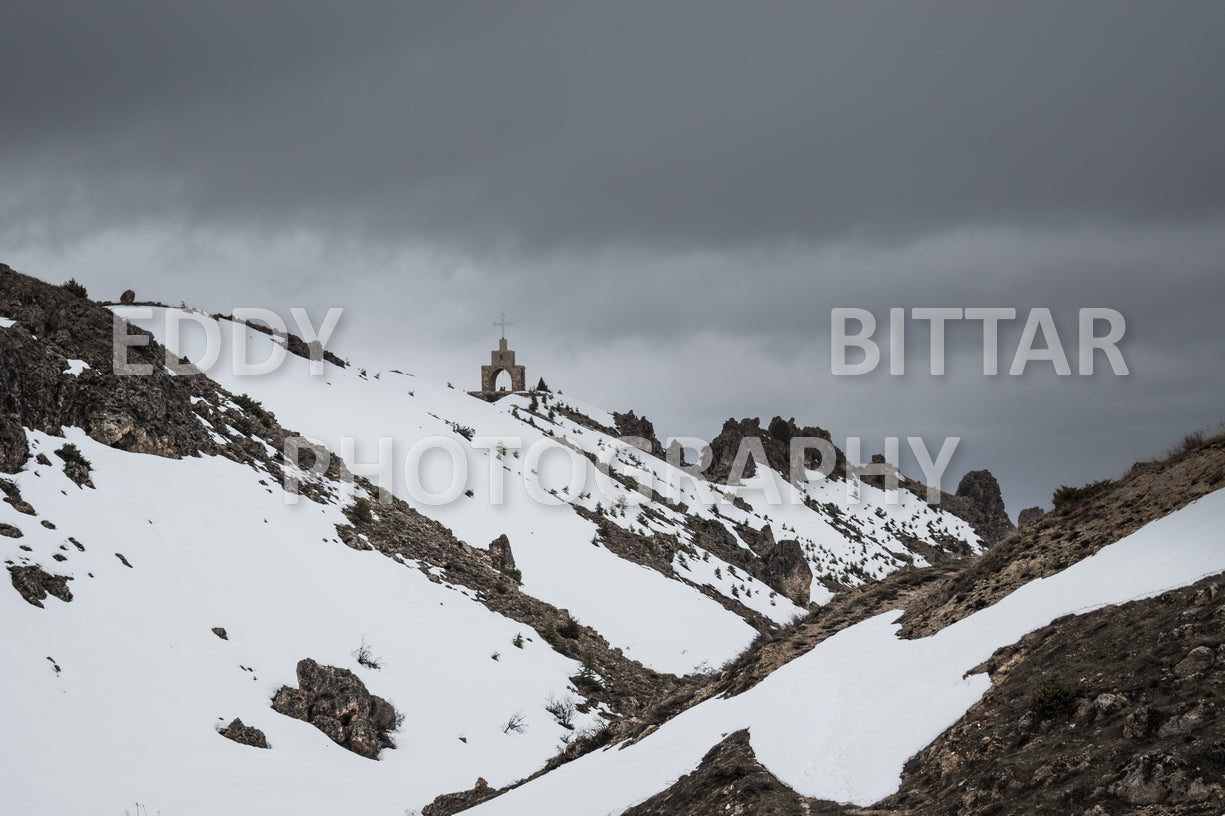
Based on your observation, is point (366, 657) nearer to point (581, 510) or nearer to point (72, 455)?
point (72, 455)

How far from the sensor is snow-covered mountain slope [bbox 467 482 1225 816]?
9.36 m

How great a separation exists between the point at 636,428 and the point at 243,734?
2466 inches

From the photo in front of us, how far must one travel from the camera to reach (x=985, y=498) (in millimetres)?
93625

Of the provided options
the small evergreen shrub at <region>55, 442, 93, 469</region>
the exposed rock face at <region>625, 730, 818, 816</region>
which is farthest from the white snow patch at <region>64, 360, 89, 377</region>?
the exposed rock face at <region>625, 730, 818, 816</region>

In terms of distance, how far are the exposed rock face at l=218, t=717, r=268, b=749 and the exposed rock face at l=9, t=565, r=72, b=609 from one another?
3961 mm

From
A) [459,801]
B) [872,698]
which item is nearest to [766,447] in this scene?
[459,801]

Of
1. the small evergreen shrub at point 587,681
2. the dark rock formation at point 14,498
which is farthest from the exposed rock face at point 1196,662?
the small evergreen shrub at point 587,681

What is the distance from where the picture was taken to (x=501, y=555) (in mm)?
32562

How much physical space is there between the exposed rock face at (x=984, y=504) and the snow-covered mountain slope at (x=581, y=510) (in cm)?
2466

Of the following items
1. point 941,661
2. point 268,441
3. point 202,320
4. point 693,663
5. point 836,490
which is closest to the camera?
point 941,661

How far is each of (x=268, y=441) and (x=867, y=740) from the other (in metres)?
25.1

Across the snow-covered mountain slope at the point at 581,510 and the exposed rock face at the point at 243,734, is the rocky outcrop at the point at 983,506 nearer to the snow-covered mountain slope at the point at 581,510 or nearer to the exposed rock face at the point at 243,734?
the snow-covered mountain slope at the point at 581,510

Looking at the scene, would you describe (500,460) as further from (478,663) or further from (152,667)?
(152,667)

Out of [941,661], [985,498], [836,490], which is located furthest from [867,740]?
[985,498]
